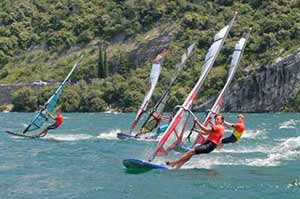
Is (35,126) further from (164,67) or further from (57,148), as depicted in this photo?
(164,67)

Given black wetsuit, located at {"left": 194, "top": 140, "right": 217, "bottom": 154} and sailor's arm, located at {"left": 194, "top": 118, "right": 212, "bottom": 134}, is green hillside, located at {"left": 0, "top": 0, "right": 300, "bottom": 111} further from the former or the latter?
sailor's arm, located at {"left": 194, "top": 118, "right": 212, "bottom": 134}

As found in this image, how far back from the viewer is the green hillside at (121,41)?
4449 inches

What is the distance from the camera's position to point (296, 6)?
125438 mm

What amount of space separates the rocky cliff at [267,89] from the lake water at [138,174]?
6306cm

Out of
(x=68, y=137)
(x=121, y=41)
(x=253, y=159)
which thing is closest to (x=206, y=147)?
(x=253, y=159)

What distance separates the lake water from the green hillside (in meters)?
69.6

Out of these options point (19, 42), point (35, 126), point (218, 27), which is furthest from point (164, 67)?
point (35, 126)

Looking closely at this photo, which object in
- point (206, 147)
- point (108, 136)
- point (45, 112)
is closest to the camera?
point (206, 147)

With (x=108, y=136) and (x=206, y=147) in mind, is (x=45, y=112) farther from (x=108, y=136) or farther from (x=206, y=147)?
(x=206, y=147)

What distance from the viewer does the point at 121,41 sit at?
14250 cm

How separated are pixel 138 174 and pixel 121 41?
118 m

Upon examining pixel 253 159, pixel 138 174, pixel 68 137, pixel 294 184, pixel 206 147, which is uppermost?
pixel 206 147

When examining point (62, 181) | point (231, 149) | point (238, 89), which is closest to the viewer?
point (62, 181)

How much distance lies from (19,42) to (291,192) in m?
137
